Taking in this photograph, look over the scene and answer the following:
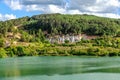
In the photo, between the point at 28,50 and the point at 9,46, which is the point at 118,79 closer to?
the point at 28,50

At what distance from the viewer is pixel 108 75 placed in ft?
236

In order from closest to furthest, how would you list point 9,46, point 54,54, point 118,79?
1. point 118,79
2. point 54,54
3. point 9,46

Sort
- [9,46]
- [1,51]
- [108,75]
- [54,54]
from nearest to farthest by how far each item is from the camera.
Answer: [108,75]
[1,51]
[54,54]
[9,46]

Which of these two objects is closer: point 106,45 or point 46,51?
point 46,51

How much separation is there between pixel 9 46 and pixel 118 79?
11537 cm

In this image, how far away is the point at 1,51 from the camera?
15112 cm

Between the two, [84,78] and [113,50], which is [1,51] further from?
[84,78]

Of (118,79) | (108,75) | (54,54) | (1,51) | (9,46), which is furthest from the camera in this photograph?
(9,46)

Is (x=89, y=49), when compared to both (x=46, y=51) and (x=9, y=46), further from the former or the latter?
(x=9, y=46)

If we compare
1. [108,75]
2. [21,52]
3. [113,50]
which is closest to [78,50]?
[113,50]

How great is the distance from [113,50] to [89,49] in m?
11.0

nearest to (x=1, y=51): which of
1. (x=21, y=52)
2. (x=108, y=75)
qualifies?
(x=21, y=52)

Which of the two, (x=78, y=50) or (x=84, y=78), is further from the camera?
(x=78, y=50)

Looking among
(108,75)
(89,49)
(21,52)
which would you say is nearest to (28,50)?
(21,52)
